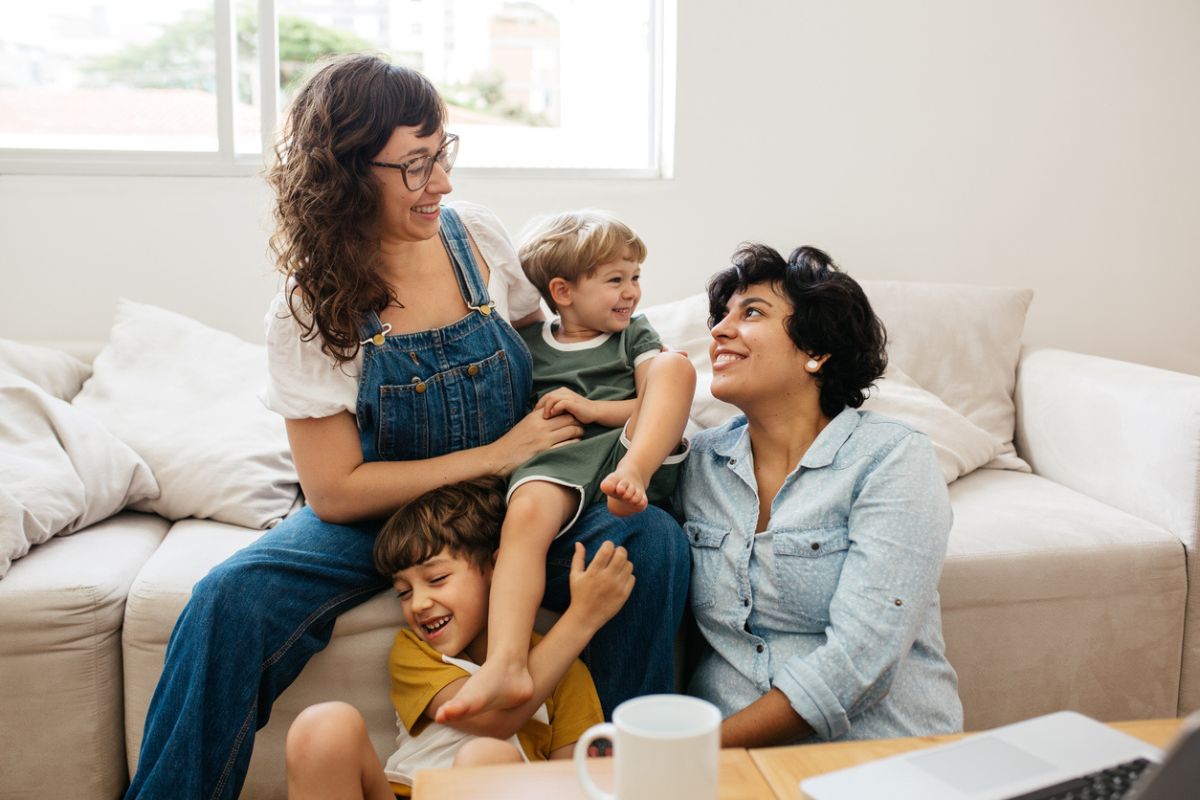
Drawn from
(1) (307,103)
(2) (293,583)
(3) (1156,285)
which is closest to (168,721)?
(2) (293,583)

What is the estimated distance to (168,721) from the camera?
1.40 meters

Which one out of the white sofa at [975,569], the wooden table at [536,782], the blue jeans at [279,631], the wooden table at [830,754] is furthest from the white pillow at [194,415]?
the wooden table at [830,754]

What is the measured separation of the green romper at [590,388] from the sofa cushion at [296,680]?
12.5 inches

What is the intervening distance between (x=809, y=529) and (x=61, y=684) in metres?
1.17

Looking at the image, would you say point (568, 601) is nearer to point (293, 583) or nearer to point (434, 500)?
point (434, 500)

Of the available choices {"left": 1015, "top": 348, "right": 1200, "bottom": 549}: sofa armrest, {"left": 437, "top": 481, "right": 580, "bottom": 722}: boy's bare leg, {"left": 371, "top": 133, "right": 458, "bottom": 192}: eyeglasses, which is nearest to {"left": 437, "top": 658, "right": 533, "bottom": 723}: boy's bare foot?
{"left": 437, "top": 481, "right": 580, "bottom": 722}: boy's bare leg

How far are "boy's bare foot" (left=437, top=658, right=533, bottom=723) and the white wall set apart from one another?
1.58 meters

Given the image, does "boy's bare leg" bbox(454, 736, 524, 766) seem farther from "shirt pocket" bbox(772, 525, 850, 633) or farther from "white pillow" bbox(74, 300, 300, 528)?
"white pillow" bbox(74, 300, 300, 528)

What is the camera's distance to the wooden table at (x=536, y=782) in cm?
94

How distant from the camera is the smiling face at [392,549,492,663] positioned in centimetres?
148

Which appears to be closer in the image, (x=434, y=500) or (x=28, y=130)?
(x=434, y=500)

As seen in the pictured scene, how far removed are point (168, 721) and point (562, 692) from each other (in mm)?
527

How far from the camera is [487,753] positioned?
1230 mm

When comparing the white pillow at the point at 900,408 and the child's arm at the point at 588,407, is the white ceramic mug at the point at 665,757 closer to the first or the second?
the child's arm at the point at 588,407
